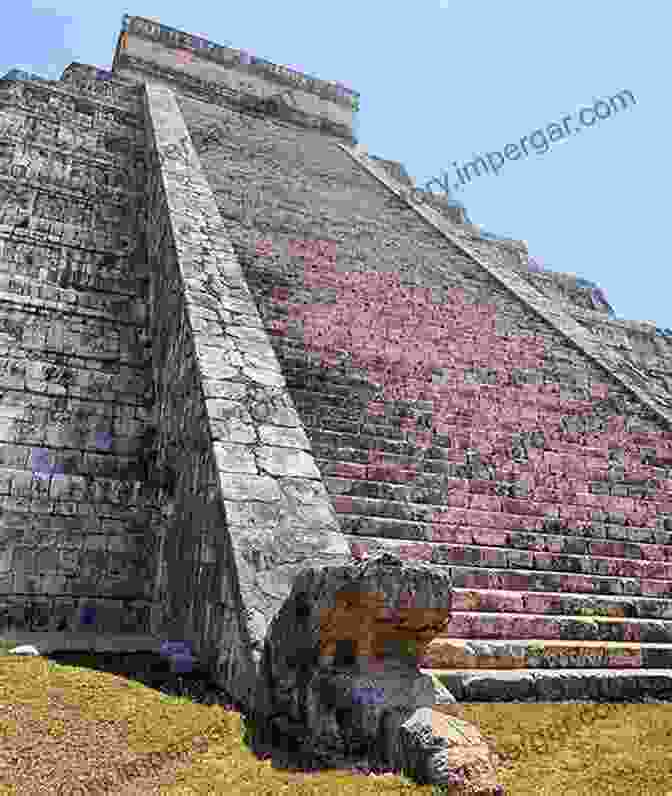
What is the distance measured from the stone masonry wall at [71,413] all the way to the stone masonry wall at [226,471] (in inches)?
17.2

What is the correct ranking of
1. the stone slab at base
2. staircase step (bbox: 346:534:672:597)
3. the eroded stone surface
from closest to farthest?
the eroded stone surface
the stone slab at base
staircase step (bbox: 346:534:672:597)

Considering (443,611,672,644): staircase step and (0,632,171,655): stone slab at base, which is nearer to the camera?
(443,611,672,644): staircase step

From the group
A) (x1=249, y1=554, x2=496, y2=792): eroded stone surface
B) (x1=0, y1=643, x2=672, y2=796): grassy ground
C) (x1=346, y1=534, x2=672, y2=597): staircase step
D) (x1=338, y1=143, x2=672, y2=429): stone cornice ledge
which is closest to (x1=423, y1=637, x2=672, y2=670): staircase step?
(x1=0, y1=643, x2=672, y2=796): grassy ground

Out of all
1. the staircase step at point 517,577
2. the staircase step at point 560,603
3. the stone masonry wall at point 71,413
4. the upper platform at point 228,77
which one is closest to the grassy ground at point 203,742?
the staircase step at point 560,603

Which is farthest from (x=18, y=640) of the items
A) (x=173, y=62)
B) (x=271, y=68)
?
(x=271, y=68)

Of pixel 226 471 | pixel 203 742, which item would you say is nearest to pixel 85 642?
pixel 226 471

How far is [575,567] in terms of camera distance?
5.07 metres

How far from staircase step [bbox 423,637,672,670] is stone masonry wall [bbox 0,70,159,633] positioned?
8.65 ft

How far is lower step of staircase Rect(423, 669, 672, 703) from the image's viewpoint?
3.50 meters

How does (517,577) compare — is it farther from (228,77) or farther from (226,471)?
(228,77)

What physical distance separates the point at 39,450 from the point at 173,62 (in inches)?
663

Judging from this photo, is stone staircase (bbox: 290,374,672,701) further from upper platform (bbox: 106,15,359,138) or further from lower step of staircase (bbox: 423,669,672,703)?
upper platform (bbox: 106,15,359,138)

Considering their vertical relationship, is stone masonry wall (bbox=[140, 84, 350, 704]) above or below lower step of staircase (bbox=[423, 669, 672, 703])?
above

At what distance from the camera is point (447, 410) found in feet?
21.8
